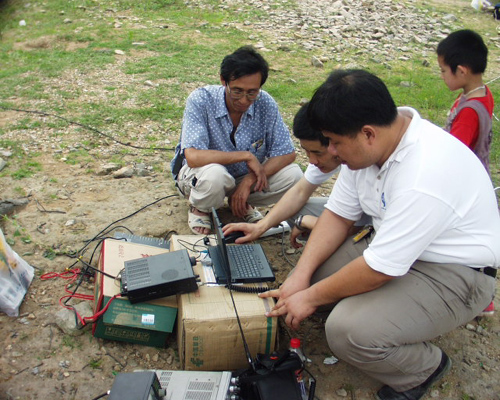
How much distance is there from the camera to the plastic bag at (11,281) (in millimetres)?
2322

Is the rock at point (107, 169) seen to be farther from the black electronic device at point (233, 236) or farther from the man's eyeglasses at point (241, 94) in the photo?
the black electronic device at point (233, 236)

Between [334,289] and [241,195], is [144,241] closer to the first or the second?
[241,195]

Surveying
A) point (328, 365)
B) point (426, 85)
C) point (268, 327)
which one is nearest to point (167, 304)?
A: point (268, 327)

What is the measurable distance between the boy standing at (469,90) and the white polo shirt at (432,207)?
3.50 ft

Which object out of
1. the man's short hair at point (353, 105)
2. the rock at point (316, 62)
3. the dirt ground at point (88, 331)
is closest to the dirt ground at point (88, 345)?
the dirt ground at point (88, 331)

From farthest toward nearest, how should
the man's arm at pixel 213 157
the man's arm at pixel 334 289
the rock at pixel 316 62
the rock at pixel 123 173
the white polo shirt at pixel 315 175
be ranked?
the rock at pixel 316 62, the rock at pixel 123 173, the man's arm at pixel 213 157, the white polo shirt at pixel 315 175, the man's arm at pixel 334 289

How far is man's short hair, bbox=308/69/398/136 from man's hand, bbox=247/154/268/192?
1342 millimetres

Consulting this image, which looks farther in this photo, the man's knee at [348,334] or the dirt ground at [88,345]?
the dirt ground at [88,345]

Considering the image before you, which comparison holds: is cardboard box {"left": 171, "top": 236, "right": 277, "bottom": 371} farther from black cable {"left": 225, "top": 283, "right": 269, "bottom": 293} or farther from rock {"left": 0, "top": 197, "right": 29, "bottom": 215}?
rock {"left": 0, "top": 197, "right": 29, "bottom": 215}

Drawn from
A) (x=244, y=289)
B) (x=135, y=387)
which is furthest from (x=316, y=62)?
(x=135, y=387)

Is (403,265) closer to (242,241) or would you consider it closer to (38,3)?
(242,241)

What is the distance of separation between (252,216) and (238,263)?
3.47 ft

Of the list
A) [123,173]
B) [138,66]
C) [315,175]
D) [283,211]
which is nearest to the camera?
[315,175]

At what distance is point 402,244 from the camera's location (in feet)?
5.75
